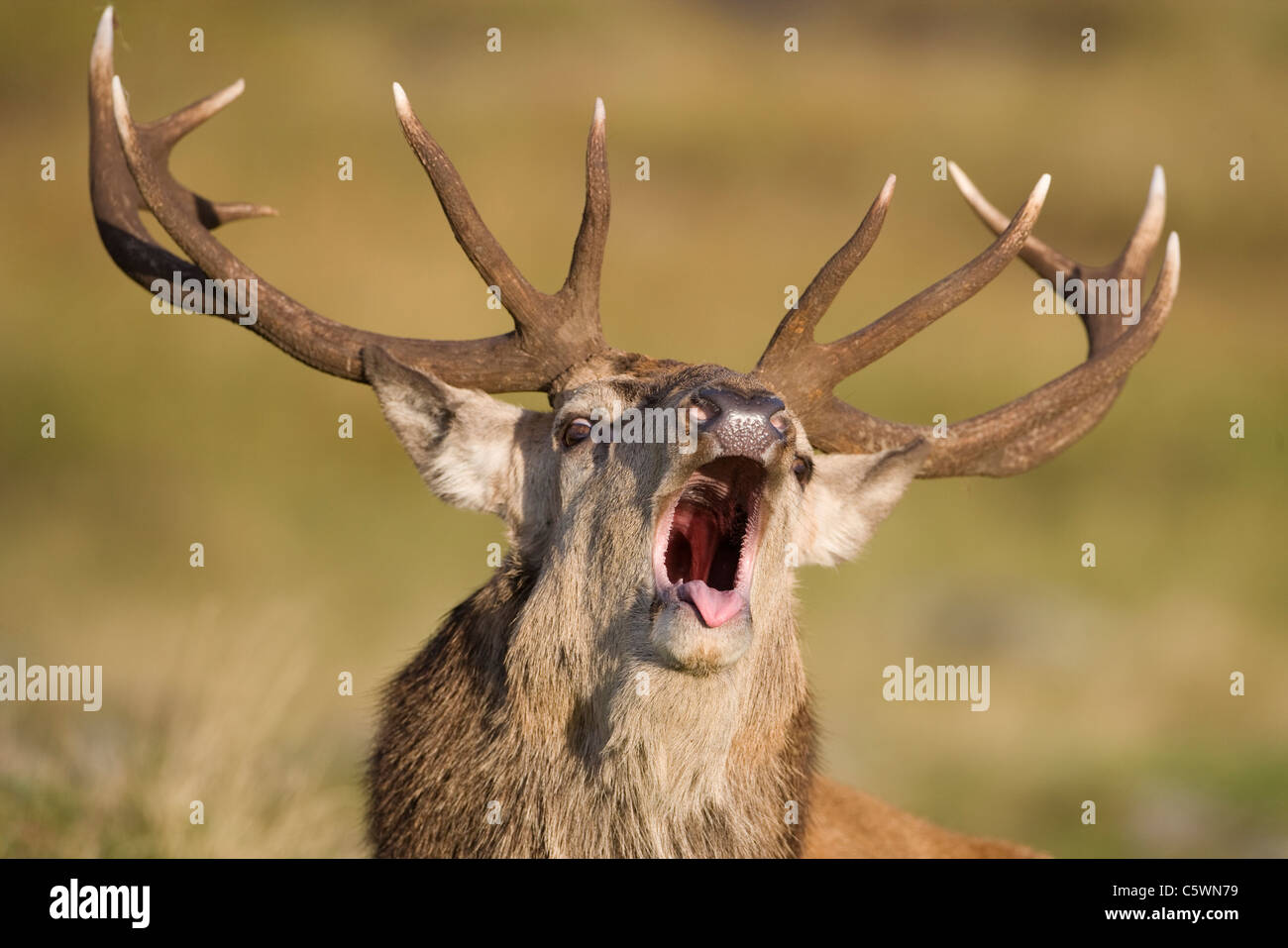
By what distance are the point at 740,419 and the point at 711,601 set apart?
1.77ft

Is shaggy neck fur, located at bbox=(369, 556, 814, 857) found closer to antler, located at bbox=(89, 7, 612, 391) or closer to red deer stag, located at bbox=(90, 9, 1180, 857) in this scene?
red deer stag, located at bbox=(90, 9, 1180, 857)

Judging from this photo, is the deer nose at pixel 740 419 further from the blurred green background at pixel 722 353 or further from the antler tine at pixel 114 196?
the blurred green background at pixel 722 353

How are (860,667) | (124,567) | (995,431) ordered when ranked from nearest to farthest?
(995,431)
(860,667)
(124,567)

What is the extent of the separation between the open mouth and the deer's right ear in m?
0.63

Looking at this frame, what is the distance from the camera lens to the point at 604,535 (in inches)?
207

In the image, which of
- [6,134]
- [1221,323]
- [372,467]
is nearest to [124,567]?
[372,467]

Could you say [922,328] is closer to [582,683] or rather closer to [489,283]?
[489,283]

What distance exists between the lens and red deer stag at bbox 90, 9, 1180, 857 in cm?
512

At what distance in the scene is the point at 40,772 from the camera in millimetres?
7551

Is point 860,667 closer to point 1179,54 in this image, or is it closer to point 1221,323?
point 1221,323

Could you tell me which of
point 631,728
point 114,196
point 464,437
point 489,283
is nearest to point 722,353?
point 114,196

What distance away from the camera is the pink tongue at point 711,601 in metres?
4.94

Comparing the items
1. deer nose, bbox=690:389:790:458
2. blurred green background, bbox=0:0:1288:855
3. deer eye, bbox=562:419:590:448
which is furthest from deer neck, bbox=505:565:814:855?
blurred green background, bbox=0:0:1288:855
